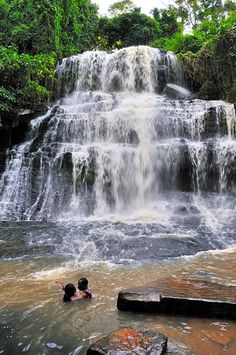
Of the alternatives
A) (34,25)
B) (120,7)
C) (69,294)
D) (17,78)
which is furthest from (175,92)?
(120,7)

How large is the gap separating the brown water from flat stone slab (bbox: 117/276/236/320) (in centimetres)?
11

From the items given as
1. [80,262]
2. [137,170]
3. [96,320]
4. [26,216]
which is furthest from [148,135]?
[96,320]

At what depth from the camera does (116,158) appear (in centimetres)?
1187

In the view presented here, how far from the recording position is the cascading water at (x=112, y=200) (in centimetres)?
407

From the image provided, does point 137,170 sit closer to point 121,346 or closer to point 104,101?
point 104,101

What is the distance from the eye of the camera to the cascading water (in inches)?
160

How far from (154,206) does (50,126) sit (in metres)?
5.53

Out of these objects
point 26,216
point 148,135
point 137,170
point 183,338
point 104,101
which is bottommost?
point 183,338

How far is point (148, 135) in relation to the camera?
1303cm

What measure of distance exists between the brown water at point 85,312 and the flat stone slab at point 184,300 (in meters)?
0.11

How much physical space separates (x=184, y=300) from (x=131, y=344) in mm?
A: 1216

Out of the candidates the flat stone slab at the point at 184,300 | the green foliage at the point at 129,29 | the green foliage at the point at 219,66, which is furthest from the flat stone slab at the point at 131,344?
the green foliage at the point at 129,29

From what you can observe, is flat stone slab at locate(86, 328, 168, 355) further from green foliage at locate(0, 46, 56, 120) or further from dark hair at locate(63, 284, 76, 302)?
green foliage at locate(0, 46, 56, 120)

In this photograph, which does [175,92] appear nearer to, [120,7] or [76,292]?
[76,292]
